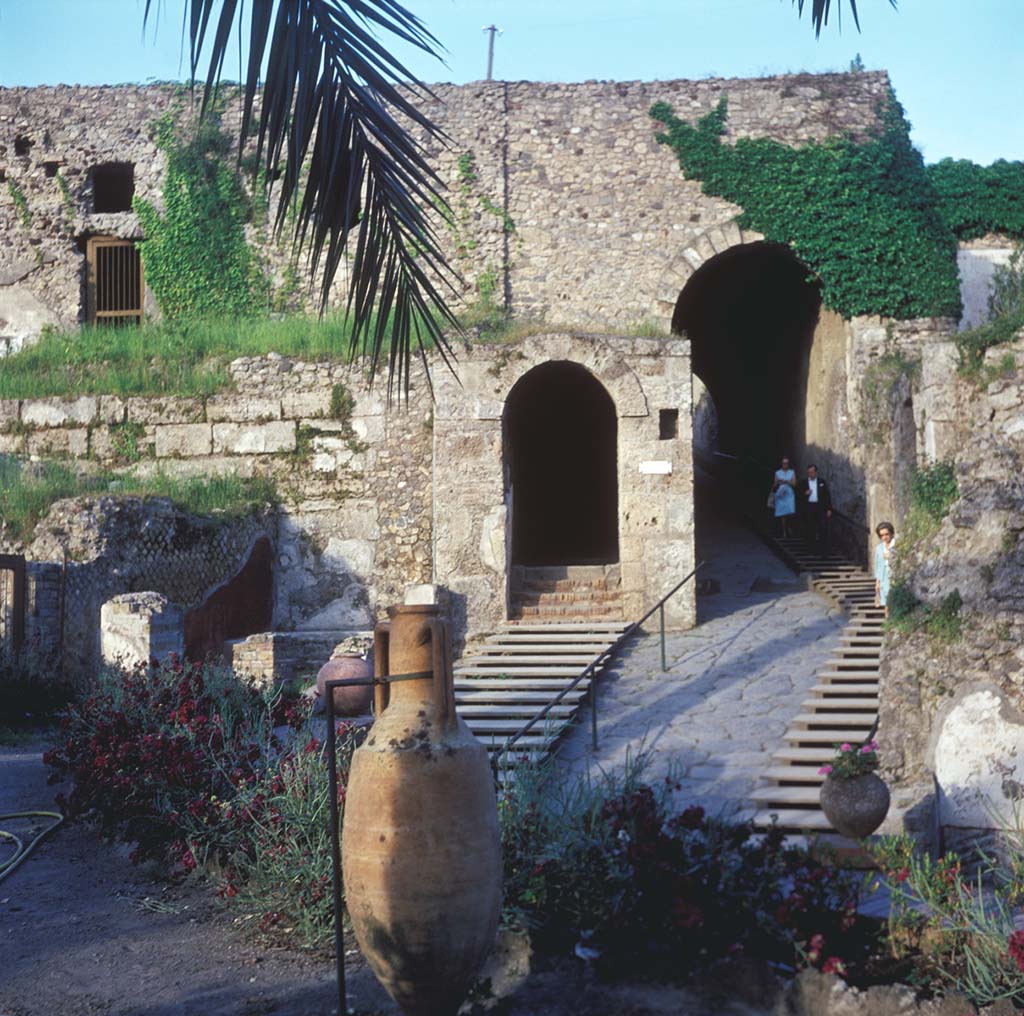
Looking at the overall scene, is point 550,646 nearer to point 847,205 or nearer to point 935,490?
point 935,490

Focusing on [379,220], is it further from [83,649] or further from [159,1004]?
[83,649]

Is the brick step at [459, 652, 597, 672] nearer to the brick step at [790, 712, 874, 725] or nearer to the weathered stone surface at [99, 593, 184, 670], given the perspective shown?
the brick step at [790, 712, 874, 725]

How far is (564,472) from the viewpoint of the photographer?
17844mm

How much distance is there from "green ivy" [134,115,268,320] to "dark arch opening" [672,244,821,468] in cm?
696

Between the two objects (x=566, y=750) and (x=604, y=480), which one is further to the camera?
(x=604, y=480)

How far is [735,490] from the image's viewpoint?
2138 cm

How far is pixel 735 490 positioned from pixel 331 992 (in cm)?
1757

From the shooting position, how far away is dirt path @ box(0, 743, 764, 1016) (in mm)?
4473

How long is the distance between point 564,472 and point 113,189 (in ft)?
29.8

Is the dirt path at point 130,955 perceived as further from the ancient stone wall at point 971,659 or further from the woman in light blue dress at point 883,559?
the woman in light blue dress at point 883,559

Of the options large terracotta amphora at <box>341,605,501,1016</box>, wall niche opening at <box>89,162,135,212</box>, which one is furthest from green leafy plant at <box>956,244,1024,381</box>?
wall niche opening at <box>89,162,135,212</box>

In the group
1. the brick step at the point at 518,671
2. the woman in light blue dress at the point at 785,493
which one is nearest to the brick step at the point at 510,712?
the brick step at the point at 518,671

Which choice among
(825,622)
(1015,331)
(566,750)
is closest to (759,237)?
(825,622)

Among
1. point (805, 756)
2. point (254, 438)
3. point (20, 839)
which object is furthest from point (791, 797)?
point (254, 438)
